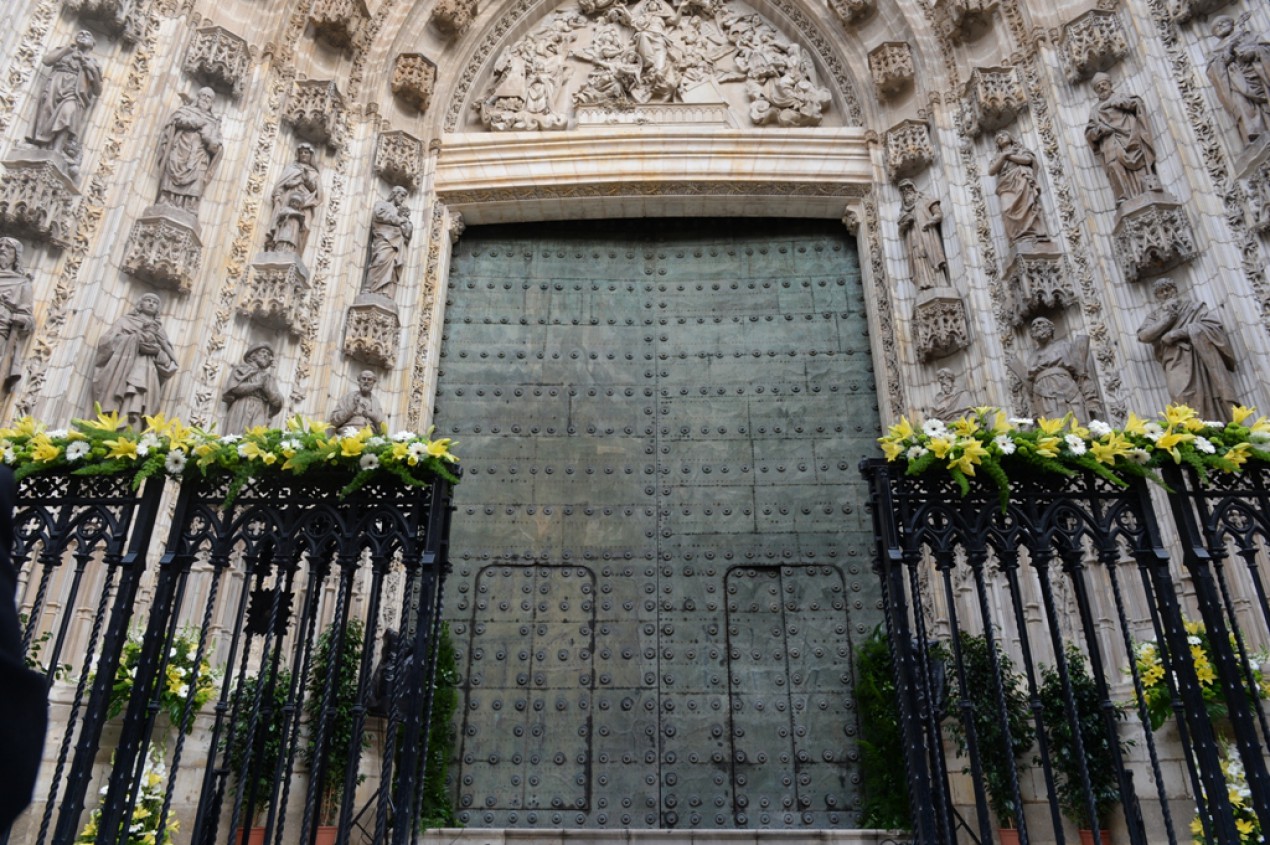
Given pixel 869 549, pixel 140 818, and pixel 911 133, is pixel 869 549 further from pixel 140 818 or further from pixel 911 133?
pixel 140 818

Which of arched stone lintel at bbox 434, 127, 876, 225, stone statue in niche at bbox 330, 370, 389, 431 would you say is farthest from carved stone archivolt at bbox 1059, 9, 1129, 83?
stone statue in niche at bbox 330, 370, 389, 431

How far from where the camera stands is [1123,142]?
27.7 feet

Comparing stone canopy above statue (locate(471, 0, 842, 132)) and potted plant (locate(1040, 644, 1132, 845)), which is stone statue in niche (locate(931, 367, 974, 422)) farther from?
stone canopy above statue (locate(471, 0, 842, 132))

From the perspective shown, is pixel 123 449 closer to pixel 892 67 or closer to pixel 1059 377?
pixel 1059 377

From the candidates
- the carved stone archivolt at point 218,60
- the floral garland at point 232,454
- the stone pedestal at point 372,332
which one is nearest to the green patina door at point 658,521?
the stone pedestal at point 372,332

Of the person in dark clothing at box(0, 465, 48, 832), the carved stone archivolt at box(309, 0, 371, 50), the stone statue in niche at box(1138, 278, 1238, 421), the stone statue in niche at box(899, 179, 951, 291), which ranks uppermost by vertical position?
the carved stone archivolt at box(309, 0, 371, 50)

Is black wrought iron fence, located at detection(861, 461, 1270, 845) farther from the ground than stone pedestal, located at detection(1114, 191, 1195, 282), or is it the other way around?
stone pedestal, located at detection(1114, 191, 1195, 282)

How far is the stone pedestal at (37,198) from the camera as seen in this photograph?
287 inches

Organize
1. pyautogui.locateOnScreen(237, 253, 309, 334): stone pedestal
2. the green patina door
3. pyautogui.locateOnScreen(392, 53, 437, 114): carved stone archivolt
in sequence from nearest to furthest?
the green patina door, pyautogui.locateOnScreen(237, 253, 309, 334): stone pedestal, pyautogui.locateOnScreen(392, 53, 437, 114): carved stone archivolt

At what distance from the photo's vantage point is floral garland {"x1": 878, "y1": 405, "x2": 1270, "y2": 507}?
421cm

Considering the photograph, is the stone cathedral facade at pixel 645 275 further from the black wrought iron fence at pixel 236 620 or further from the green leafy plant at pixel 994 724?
the black wrought iron fence at pixel 236 620

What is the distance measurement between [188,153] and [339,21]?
8.63ft

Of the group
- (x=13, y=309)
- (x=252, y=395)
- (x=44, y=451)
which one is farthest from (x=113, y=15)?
(x=44, y=451)

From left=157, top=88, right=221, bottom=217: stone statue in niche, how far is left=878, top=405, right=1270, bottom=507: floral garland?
23.2 ft
